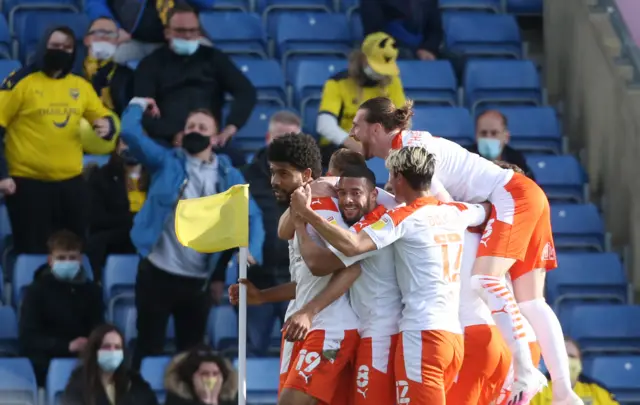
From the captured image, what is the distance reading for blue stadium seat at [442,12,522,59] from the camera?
14.0 meters

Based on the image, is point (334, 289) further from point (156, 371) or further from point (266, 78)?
point (266, 78)

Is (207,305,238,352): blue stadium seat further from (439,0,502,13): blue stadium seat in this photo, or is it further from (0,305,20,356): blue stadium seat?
(439,0,502,13): blue stadium seat

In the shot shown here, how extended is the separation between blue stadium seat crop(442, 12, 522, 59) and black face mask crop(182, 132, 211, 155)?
3098 mm

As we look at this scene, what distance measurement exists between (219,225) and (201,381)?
7.22 ft

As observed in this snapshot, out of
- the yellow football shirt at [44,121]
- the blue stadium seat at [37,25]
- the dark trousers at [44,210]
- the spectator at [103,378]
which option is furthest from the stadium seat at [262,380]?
the blue stadium seat at [37,25]

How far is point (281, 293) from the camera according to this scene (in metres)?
8.96

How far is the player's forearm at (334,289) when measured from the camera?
331 inches

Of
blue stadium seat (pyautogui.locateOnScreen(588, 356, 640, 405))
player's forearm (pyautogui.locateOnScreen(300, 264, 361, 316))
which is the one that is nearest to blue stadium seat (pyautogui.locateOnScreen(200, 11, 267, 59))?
blue stadium seat (pyautogui.locateOnScreen(588, 356, 640, 405))

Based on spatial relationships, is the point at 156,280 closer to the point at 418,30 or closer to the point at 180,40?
the point at 180,40

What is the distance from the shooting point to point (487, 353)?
888 cm

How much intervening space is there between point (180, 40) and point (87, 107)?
2.45 ft

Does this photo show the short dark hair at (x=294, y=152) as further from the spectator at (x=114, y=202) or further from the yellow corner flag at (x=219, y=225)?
the spectator at (x=114, y=202)

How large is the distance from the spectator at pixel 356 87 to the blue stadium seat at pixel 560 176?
115 cm

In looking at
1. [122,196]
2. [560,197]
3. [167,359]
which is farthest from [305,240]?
[560,197]
